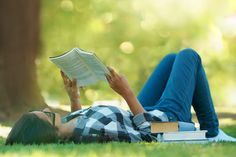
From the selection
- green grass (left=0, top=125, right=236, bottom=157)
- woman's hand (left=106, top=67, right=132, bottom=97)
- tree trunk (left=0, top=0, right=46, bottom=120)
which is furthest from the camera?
tree trunk (left=0, top=0, right=46, bottom=120)

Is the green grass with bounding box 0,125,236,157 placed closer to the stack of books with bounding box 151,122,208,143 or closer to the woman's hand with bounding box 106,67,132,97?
the stack of books with bounding box 151,122,208,143

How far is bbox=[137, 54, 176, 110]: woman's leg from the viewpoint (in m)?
5.73

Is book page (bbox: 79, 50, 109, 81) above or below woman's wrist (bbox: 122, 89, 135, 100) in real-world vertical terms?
above

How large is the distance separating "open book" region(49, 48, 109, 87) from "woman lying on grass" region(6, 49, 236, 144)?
113 mm

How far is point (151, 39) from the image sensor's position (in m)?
17.1

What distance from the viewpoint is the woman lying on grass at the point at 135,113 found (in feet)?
14.5

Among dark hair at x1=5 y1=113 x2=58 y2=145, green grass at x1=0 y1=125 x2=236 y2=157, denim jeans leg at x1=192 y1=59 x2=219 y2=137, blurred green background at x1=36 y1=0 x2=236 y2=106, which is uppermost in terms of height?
blurred green background at x1=36 y1=0 x2=236 y2=106

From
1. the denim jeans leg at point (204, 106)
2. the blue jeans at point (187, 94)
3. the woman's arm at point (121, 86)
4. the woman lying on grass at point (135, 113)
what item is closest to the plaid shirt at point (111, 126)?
the woman lying on grass at point (135, 113)

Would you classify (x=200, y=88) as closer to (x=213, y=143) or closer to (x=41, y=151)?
(x=213, y=143)

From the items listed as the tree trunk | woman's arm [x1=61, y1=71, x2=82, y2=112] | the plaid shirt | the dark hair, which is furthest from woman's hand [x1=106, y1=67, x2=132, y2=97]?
the tree trunk

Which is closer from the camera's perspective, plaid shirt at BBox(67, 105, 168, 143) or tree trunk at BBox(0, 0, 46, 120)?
plaid shirt at BBox(67, 105, 168, 143)

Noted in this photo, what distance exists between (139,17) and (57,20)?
3.61 meters

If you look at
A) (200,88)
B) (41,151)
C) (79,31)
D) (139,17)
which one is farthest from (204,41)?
(41,151)

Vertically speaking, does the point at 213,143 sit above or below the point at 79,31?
below
